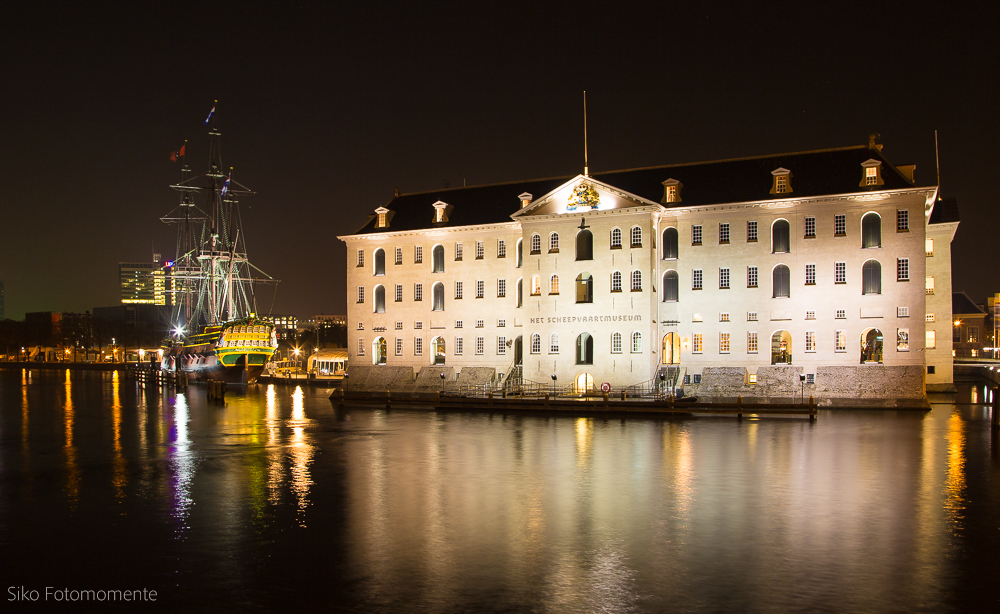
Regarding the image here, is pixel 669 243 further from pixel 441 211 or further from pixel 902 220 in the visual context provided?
pixel 441 211

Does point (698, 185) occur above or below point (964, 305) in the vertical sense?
above

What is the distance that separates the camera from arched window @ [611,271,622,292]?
Result: 51.0 metres

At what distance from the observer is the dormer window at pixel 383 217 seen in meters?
61.4

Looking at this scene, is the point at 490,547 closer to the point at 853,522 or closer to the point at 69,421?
the point at 853,522

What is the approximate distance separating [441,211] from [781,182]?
80.6 feet

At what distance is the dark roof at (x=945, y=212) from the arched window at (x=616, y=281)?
25137mm

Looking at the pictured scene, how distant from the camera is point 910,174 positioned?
163ft

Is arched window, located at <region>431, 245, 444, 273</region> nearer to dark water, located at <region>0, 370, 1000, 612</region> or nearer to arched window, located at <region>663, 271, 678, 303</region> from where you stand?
arched window, located at <region>663, 271, 678, 303</region>

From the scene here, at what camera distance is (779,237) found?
1934 inches

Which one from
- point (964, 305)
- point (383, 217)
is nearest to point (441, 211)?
point (383, 217)

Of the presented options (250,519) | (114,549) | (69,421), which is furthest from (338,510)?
(69,421)

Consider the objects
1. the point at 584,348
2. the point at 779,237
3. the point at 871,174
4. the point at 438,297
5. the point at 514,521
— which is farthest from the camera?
the point at 438,297

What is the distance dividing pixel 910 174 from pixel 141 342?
6557 inches

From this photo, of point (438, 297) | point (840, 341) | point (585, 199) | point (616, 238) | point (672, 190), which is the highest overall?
point (672, 190)
